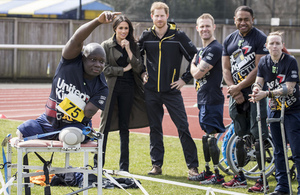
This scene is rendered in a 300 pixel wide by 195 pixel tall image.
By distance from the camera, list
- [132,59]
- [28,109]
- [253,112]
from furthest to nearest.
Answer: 1. [28,109]
2. [132,59]
3. [253,112]

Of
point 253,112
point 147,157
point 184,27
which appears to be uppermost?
point 184,27

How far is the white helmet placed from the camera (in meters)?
4.64

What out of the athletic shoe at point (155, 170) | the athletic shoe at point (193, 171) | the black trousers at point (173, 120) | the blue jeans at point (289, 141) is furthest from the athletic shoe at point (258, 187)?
the athletic shoe at point (155, 170)

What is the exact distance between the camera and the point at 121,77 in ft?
24.7

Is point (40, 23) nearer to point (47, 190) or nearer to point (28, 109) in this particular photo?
point (28, 109)

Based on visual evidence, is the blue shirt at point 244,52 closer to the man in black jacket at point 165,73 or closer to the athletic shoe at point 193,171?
the man in black jacket at point 165,73

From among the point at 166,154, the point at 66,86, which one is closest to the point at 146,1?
the point at 166,154

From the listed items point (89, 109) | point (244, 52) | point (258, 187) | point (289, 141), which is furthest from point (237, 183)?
point (89, 109)

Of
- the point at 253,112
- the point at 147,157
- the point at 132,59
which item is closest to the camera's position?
the point at 253,112

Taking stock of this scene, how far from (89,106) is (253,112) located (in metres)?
2.44

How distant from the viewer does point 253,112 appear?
265 inches

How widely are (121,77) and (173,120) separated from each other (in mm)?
955

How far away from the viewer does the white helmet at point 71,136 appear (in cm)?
464

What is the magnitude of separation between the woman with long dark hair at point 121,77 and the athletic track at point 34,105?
12.0 feet
